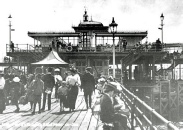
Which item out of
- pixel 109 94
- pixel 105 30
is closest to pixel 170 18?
pixel 105 30

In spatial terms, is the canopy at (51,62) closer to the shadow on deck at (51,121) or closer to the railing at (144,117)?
the shadow on deck at (51,121)

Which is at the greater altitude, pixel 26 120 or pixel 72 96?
pixel 72 96

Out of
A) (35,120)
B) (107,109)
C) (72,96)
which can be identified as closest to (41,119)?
(35,120)

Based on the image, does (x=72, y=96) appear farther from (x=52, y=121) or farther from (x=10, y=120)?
(x=10, y=120)

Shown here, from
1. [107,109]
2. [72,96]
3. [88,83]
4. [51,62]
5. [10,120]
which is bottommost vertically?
[10,120]

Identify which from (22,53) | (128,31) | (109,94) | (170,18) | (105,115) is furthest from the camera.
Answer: (170,18)

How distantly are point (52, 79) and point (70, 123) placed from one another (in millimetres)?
3607

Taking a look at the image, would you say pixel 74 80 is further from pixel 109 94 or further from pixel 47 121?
pixel 109 94

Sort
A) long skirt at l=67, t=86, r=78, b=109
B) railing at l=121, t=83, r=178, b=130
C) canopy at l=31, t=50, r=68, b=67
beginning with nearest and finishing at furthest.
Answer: railing at l=121, t=83, r=178, b=130, long skirt at l=67, t=86, r=78, b=109, canopy at l=31, t=50, r=68, b=67

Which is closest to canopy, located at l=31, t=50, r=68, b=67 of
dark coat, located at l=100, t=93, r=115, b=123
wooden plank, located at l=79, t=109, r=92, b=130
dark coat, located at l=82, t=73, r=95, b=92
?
dark coat, located at l=82, t=73, r=95, b=92

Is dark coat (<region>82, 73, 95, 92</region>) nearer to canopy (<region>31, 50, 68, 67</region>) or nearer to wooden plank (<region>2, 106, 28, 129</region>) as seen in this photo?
wooden plank (<region>2, 106, 28, 129</region>)

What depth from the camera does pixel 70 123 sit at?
368 inches

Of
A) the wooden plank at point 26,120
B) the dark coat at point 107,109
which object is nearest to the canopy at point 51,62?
the wooden plank at point 26,120

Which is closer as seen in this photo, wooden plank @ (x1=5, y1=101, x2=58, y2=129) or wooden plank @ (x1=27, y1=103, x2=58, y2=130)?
wooden plank @ (x1=27, y1=103, x2=58, y2=130)
